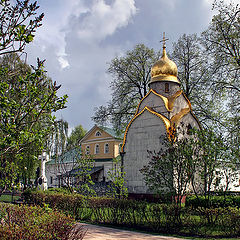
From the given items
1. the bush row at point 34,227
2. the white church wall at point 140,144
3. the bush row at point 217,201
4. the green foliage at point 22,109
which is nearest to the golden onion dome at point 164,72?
the white church wall at point 140,144

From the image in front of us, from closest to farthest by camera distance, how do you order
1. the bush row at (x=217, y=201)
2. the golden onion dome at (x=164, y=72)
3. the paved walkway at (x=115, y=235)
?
1. the paved walkway at (x=115, y=235)
2. the bush row at (x=217, y=201)
3. the golden onion dome at (x=164, y=72)

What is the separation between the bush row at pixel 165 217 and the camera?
850 centimetres

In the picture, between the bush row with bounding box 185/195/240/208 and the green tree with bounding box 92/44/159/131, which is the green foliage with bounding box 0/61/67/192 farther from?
the green tree with bounding box 92/44/159/131

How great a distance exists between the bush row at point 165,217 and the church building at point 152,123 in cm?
584

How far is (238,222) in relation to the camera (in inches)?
327

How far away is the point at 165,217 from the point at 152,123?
8.44 metres

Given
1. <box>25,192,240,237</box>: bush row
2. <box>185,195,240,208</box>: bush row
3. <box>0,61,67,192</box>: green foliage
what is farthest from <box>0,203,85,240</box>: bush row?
<box>185,195,240,208</box>: bush row

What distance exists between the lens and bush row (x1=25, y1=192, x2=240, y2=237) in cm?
850

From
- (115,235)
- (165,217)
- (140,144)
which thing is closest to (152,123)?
(140,144)

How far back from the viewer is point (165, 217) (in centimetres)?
912

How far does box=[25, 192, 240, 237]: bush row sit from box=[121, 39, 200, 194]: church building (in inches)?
230

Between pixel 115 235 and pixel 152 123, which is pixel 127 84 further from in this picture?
pixel 115 235

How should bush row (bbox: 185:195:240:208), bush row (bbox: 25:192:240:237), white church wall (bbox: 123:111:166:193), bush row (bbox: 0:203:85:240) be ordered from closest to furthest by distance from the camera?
bush row (bbox: 0:203:85:240) → bush row (bbox: 25:192:240:237) → bush row (bbox: 185:195:240:208) → white church wall (bbox: 123:111:166:193)

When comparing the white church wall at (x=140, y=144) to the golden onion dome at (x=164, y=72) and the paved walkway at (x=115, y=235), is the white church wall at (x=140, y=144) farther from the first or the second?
the paved walkway at (x=115, y=235)
